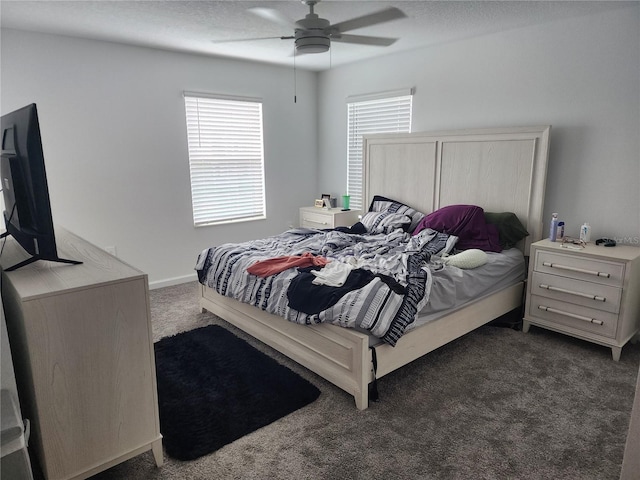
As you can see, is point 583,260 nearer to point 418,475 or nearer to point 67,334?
point 418,475

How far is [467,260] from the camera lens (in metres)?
2.96

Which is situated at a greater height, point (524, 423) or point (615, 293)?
point (615, 293)

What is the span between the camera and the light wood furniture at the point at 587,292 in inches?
109

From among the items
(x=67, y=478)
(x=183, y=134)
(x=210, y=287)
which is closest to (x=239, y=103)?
(x=183, y=134)

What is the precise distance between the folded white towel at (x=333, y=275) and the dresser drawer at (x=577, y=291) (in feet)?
5.00

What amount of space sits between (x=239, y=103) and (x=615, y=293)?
3.97m

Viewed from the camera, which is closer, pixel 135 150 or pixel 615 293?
pixel 615 293

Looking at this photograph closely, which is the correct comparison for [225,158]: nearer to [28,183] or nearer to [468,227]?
[468,227]

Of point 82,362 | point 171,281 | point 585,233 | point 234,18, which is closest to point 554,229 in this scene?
point 585,233

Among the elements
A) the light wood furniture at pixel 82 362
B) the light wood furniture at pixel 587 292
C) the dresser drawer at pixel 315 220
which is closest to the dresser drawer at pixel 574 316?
the light wood furniture at pixel 587 292

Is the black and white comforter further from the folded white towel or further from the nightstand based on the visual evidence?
the nightstand

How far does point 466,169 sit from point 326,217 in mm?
1669

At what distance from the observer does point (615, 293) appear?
279cm

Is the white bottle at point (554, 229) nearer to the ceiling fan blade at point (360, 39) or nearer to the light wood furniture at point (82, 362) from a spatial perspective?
the ceiling fan blade at point (360, 39)
